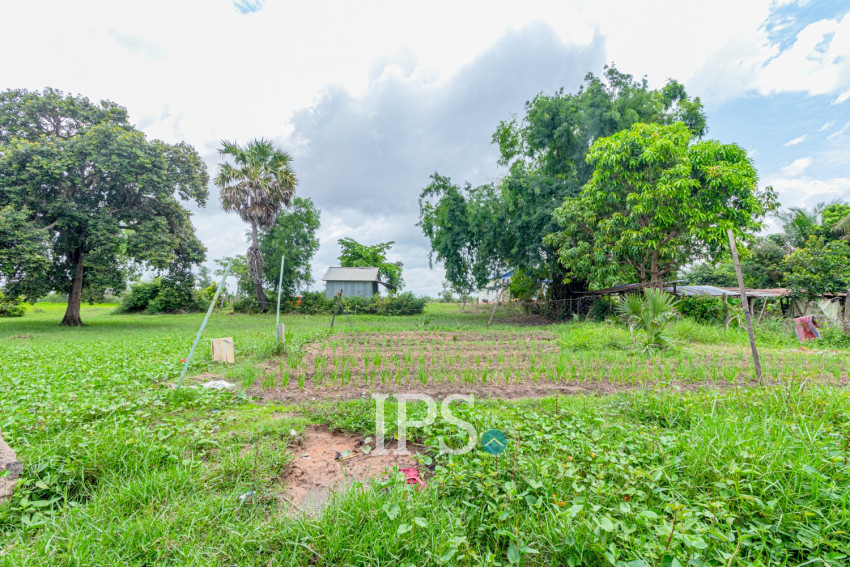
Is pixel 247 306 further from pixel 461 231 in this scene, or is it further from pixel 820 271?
pixel 820 271

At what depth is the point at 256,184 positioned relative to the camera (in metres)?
19.9

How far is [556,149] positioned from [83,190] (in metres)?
20.2

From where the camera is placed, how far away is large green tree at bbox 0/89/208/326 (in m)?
12.8

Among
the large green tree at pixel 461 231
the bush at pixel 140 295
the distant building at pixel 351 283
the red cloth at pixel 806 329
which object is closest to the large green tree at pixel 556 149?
the large green tree at pixel 461 231

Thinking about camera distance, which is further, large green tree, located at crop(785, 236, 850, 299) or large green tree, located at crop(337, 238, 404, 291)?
large green tree, located at crop(337, 238, 404, 291)

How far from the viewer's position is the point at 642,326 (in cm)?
821

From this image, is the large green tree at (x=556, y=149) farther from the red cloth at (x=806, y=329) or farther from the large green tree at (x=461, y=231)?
the red cloth at (x=806, y=329)

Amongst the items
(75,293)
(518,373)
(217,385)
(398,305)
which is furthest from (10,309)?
(518,373)

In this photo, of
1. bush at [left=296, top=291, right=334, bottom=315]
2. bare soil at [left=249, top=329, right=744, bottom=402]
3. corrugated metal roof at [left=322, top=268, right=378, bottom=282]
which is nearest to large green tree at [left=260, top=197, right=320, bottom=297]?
bush at [left=296, top=291, right=334, bottom=315]

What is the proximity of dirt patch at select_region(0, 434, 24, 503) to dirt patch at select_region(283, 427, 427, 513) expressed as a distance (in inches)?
60.6

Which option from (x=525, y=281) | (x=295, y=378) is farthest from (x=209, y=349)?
(x=525, y=281)

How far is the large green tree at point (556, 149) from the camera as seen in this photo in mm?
14367

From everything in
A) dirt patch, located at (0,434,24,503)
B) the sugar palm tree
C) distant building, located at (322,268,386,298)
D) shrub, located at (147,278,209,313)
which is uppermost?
the sugar palm tree

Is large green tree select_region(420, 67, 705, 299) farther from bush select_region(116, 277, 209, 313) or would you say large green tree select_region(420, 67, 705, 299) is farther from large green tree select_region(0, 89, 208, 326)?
bush select_region(116, 277, 209, 313)
